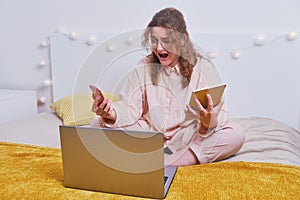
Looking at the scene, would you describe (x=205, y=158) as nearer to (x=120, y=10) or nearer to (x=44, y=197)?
(x=44, y=197)

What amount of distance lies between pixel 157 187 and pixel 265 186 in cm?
27

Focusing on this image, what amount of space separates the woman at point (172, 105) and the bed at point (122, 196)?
0.08 metres

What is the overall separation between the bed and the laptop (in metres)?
0.03

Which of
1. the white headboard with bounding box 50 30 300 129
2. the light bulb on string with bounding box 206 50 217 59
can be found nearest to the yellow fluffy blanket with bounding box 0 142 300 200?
the white headboard with bounding box 50 30 300 129

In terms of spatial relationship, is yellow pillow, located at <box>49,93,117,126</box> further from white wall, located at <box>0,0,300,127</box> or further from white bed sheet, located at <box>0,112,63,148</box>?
white wall, located at <box>0,0,300,127</box>

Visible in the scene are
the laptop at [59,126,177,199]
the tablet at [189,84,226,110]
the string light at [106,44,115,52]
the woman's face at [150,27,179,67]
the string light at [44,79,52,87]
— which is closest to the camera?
the laptop at [59,126,177,199]

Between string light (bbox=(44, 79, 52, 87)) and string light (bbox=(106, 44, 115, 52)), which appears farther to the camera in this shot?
string light (bbox=(44, 79, 52, 87))

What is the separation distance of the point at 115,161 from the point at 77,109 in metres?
0.77

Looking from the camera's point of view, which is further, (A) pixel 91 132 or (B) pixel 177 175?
(B) pixel 177 175

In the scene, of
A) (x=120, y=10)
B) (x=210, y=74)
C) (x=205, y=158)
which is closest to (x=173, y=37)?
(x=210, y=74)

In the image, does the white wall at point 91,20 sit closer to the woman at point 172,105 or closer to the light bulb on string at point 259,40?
the light bulb on string at point 259,40

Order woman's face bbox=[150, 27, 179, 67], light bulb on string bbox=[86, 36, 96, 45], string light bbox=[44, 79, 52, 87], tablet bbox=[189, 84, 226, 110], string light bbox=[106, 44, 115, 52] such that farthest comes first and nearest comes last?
string light bbox=[44, 79, 52, 87] → light bulb on string bbox=[86, 36, 96, 45] → string light bbox=[106, 44, 115, 52] → woman's face bbox=[150, 27, 179, 67] → tablet bbox=[189, 84, 226, 110]

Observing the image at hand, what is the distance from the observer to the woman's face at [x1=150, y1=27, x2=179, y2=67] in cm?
108

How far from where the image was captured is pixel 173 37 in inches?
43.3
